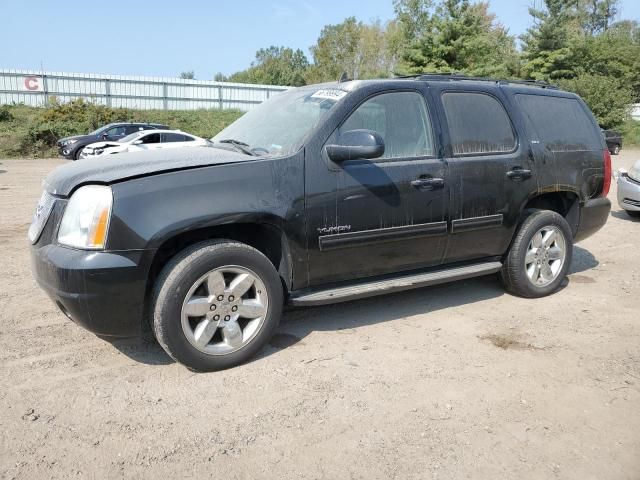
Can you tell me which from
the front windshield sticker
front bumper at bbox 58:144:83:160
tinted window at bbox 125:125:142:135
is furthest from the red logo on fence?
the front windshield sticker

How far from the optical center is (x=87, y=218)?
305 cm

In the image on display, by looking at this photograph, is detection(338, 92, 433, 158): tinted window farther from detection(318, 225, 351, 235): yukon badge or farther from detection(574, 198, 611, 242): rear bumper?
detection(574, 198, 611, 242): rear bumper

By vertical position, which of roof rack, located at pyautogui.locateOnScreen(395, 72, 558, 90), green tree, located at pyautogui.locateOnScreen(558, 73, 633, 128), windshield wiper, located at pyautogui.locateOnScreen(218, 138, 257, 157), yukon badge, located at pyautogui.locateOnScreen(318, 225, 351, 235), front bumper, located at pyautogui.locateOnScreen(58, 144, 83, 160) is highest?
green tree, located at pyautogui.locateOnScreen(558, 73, 633, 128)

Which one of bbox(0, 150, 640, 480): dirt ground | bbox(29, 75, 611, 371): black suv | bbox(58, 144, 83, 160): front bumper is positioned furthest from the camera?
bbox(58, 144, 83, 160): front bumper

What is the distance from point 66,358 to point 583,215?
4.64 meters

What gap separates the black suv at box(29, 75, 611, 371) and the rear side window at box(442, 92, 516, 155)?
1 centimetres

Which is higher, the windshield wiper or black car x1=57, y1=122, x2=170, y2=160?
the windshield wiper

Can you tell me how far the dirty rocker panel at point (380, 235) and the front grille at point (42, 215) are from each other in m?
1.70

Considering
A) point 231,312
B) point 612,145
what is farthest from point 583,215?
point 612,145

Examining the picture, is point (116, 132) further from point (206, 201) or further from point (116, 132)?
point (206, 201)

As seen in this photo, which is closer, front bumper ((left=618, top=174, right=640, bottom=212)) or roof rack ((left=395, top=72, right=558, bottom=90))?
roof rack ((left=395, top=72, right=558, bottom=90))

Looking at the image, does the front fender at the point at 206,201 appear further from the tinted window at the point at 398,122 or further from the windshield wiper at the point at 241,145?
the tinted window at the point at 398,122

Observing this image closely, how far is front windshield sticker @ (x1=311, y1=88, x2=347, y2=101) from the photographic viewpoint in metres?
3.85

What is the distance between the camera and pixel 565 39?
39.9m
